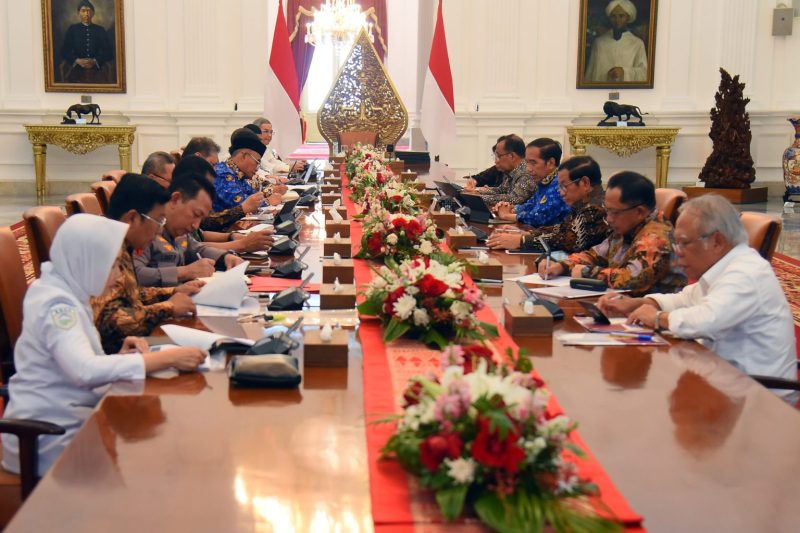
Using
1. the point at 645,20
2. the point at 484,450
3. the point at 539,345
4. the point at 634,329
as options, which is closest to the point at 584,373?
the point at 539,345

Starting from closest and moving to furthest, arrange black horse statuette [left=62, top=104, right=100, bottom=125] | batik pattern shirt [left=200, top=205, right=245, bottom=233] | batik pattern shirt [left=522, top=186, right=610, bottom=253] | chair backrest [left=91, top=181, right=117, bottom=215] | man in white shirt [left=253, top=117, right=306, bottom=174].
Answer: batik pattern shirt [left=522, top=186, right=610, bottom=253] < chair backrest [left=91, top=181, right=117, bottom=215] < batik pattern shirt [left=200, top=205, right=245, bottom=233] < man in white shirt [left=253, top=117, right=306, bottom=174] < black horse statuette [left=62, top=104, right=100, bottom=125]

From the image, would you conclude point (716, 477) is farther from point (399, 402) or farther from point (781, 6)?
point (781, 6)

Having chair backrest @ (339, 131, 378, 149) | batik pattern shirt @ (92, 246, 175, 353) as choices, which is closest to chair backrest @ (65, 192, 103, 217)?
batik pattern shirt @ (92, 246, 175, 353)

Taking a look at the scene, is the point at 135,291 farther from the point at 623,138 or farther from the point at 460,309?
the point at 623,138

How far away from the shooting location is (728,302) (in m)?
2.94

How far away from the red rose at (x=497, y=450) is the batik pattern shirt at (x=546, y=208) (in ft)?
14.5

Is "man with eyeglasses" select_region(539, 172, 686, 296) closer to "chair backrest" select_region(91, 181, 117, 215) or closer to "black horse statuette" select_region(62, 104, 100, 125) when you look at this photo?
"chair backrest" select_region(91, 181, 117, 215)

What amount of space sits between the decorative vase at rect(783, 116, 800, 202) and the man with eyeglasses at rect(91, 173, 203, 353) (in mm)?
9874

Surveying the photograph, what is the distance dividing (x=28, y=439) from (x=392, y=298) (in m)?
0.99

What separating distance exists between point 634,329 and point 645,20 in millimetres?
10120

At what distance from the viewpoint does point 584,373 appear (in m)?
2.54

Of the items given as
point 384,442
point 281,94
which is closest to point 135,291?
point 384,442

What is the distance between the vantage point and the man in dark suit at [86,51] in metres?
12.0

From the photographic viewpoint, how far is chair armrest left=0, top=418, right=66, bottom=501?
2.29 m
